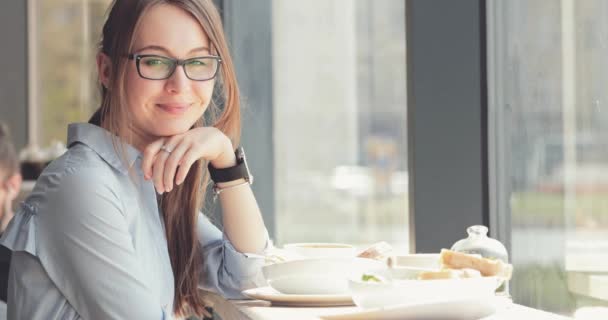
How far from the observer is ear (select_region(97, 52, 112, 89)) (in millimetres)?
1836

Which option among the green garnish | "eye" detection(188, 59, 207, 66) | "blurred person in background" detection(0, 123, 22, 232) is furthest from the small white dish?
"blurred person in background" detection(0, 123, 22, 232)

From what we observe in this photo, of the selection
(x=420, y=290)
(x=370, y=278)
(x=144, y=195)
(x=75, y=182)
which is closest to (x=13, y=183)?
(x=144, y=195)

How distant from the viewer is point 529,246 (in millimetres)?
2123

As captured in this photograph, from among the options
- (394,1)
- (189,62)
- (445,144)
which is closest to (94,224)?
(189,62)

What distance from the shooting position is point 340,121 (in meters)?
4.18

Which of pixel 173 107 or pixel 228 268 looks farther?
pixel 228 268

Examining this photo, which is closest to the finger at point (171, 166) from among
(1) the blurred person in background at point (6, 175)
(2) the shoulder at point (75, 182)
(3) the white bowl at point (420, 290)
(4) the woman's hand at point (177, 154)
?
(4) the woman's hand at point (177, 154)

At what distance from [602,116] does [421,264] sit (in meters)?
0.46

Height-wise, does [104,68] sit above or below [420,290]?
above

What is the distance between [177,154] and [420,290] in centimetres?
61

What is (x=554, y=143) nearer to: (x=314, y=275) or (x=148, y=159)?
(x=314, y=275)

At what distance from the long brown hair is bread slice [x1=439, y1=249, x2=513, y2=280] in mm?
628

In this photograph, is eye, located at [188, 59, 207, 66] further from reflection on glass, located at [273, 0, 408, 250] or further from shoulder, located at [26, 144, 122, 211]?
reflection on glass, located at [273, 0, 408, 250]

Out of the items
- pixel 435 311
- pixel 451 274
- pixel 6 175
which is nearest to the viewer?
pixel 435 311
